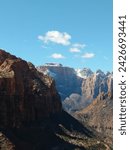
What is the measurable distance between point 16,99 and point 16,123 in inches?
213

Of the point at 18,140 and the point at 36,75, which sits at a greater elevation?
the point at 36,75

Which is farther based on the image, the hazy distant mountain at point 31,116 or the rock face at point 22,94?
the rock face at point 22,94

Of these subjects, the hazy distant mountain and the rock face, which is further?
the rock face

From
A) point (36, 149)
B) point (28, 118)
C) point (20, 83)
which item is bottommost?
point (36, 149)

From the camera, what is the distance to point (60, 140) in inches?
4491

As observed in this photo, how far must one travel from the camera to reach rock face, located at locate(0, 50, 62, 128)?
96250 mm

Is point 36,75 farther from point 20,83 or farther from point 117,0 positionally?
point 117,0

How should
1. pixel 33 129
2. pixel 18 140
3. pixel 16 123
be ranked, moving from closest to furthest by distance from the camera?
pixel 18 140
pixel 16 123
pixel 33 129

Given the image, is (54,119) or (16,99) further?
(54,119)

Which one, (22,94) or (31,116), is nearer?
(22,94)

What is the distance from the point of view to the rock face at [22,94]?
96.2m

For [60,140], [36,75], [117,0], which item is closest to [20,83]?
[60,140]

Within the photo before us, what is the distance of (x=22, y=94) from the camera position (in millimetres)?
104438

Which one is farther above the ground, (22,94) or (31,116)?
(22,94)
